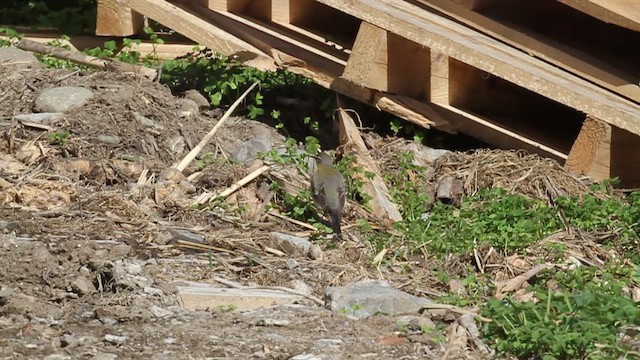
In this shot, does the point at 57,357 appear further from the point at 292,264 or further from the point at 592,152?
the point at 592,152

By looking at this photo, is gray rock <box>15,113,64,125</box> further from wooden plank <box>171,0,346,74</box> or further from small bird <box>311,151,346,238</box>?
small bird <box>311,151,346,238</box>

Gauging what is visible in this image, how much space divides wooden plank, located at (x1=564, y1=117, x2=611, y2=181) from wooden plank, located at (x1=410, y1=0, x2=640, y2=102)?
0.45m

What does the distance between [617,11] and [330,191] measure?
2.04 metres

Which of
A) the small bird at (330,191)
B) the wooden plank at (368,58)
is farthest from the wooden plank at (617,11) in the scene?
the small bird at (330,191)

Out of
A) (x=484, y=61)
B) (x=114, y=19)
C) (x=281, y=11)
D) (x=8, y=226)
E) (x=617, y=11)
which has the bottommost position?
(x=8, y=226)

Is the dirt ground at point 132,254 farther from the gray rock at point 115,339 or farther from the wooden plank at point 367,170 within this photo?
→ the wooden plank at point 367,170

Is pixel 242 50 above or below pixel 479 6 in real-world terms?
below

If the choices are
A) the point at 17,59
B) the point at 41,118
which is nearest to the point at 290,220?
the point at 41,118

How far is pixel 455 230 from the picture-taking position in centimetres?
689

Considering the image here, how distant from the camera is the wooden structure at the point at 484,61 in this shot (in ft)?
23.9

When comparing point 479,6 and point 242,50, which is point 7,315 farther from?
point 479,6

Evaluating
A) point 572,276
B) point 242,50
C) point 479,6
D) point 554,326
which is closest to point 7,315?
point 554,326

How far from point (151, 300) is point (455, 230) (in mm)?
2078

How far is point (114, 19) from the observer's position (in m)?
9.08
